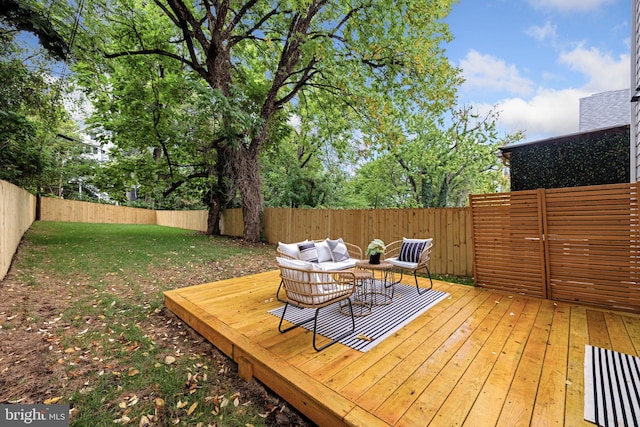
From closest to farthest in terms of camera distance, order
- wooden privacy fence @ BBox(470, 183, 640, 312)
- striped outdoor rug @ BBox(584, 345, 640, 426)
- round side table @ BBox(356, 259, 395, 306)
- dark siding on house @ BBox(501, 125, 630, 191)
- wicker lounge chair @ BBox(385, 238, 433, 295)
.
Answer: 1. striped outdoor rug @ BBox(584, 345, 640, 426)
2. wooden privacy fence @ BBox(470, 183, 640, 312)
3. round side table @ BBox(356, 259, 395, 306)
4. wicker lounge chair @ BBox(385, 238, 433, 295)
5. dark siding on house @ BBox(501, 125, 630, 191)

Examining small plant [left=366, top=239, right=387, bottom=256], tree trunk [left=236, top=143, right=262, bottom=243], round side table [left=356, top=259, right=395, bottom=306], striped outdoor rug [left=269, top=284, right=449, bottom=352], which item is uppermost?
tree trunk [left=236, top=143, right=262, bottom=243]

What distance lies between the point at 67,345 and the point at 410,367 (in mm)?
3311

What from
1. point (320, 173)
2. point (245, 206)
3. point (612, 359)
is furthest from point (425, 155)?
point (612, 359)

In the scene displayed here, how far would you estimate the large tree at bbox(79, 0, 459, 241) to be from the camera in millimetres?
6949

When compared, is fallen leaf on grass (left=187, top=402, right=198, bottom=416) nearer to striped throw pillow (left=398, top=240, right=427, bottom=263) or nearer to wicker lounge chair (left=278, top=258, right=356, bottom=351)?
wicker lounge chair (left=278, top=258, right=356, bottom=351)

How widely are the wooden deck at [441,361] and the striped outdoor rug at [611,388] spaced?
0.06m

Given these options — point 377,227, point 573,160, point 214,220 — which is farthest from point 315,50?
point 214,220

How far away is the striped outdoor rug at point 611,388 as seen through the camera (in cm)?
163

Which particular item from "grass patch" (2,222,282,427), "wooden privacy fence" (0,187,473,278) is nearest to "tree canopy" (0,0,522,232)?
"wooden privacy fence" (0,187,473,278)

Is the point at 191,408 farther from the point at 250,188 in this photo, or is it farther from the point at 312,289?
the point at 250,188

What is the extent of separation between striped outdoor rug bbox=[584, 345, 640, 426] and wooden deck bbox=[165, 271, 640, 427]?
0.21ft

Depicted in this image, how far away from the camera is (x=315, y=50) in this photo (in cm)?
679

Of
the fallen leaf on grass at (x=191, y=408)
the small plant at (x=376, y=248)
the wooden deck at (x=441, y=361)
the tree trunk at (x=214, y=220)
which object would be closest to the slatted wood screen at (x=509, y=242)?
the wooden deck at (x=441, y=361)

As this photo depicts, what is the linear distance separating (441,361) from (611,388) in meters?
1.08
